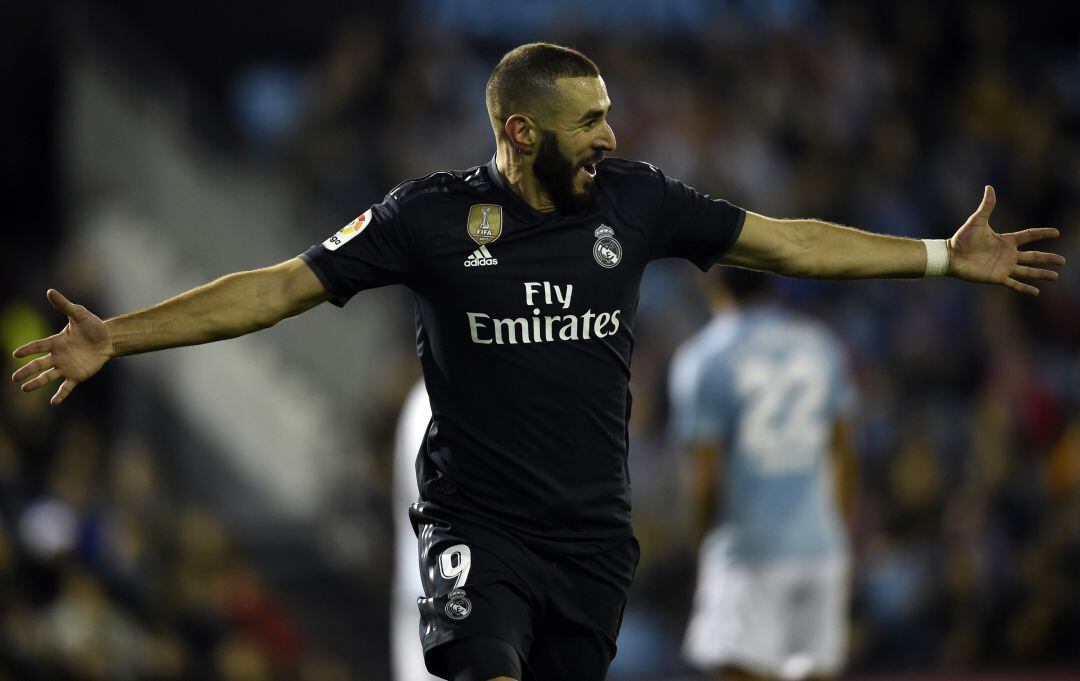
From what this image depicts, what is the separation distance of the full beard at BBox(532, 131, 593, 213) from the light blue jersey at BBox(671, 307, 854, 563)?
6.53 ft

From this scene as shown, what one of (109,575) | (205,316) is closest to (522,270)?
(205,316)

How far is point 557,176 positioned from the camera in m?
4.24

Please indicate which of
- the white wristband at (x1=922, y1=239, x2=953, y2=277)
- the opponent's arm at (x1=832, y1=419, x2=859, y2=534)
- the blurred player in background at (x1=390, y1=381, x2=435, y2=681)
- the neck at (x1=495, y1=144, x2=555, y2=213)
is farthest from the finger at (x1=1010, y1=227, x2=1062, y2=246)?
the blurred player in background at (x1=390, y1=381, x2=435, y2=681)

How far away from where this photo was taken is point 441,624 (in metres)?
4.13

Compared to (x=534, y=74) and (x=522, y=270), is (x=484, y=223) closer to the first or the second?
(x=522, y=270)

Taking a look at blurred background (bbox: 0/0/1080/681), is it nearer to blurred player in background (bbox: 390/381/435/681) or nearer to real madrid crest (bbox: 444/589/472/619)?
blurred player in background (bbox: 390/381/435/681)

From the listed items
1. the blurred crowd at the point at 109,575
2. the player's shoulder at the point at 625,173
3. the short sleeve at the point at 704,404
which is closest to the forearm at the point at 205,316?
the player's shoulder at the point at 625,173

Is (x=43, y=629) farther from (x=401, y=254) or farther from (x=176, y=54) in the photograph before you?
(x=176, y=54)

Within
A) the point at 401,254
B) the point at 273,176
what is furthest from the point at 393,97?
the point at 401,254

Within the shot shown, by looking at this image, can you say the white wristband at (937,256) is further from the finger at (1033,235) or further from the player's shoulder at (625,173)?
the player's shoulder at (625,173)

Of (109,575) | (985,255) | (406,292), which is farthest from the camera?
(406,292)

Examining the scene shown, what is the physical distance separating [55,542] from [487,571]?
4734 mm

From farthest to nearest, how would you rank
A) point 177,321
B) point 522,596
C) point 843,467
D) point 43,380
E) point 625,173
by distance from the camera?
point 843,467, point 625,173, point 522,596, point 177,321, point 43,380

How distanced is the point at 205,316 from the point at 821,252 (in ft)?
5.63
